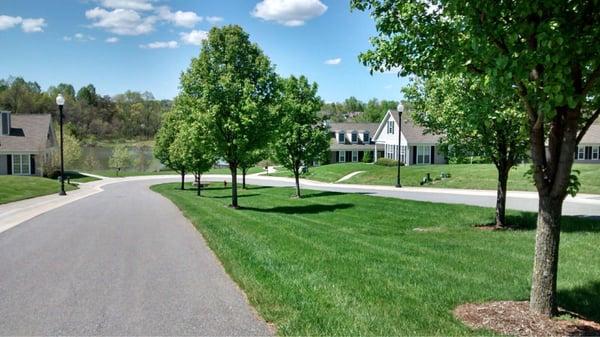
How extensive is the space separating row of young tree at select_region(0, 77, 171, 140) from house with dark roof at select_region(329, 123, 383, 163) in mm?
50205

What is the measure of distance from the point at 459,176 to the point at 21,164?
37880 mm

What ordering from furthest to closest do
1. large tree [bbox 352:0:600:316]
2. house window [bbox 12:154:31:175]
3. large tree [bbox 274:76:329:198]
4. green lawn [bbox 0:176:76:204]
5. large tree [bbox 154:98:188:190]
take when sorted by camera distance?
house window [bbox 12:154:31:175] < large tree [bbox 154:98:188:190] < large tree [bbox 274:76:329:198] < green lawn [bbox 0:176:76:204] < large tree [bbox 352:0:600:316]

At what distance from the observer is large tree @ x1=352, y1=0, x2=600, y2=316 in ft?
15.6

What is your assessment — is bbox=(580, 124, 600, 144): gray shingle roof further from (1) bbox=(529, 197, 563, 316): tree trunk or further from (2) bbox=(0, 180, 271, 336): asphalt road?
(1) bbox=(529, 197, 563, 316): tree trunk

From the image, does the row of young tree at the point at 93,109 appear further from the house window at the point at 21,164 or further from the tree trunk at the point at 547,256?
the tree trunk at the point at 547,256

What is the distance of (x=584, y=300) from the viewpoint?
6.44 m

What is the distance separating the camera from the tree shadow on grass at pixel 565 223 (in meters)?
12.7

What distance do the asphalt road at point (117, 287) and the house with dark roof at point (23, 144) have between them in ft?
119

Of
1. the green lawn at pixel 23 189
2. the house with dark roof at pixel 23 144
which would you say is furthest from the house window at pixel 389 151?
the house with dark roof at pixel 23 144

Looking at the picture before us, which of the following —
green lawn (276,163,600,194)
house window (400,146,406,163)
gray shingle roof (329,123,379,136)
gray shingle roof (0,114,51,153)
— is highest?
gray shingle roof (329,123,379,136)

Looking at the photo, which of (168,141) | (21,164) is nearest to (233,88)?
(168,141)

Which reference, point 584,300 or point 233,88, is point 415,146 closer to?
point 233,88

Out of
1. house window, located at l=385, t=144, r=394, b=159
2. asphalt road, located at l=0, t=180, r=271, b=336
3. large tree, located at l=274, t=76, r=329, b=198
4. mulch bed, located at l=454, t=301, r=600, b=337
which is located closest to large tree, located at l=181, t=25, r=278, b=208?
asphalt road, located at l=0, t=180, r=271, b=336

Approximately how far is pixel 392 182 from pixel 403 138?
17157 millimetres
